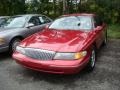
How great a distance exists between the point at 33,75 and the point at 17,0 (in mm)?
13440

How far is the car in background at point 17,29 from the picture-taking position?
23.7ft

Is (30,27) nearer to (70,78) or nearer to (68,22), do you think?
(68,22)

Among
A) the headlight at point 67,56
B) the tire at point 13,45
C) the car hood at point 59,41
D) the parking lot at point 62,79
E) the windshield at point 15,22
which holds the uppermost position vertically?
the windshield at point 15,22

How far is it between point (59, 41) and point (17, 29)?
2654 mm

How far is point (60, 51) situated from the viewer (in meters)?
5.15

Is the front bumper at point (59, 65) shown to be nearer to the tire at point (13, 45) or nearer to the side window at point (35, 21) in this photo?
the tire at point (13, 45)

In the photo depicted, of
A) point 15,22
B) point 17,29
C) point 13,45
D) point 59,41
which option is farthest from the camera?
point 15,22

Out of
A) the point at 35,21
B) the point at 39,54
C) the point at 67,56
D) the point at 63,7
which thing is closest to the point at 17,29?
the point at 35,21

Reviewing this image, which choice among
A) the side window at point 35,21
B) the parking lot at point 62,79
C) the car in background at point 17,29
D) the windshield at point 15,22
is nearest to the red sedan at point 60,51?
the parking lot at point 62,79

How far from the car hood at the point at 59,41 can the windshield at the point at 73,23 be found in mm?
361

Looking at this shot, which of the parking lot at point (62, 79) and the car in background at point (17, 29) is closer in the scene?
the parking lot at point (62, 79)

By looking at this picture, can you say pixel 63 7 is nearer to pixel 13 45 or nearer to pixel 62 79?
pixel 13 45

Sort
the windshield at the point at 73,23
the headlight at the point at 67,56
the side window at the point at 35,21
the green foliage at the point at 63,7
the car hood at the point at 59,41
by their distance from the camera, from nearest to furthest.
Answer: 1. the headlight at the point at 67,56
2. the car hood at the point at 59,41
3. the windshield at the point at 73,23
4. the side window at the point at 35,21
5. the green foliage at the point at 63,7

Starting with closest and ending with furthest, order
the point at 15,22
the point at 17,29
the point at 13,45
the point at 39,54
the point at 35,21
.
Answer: the point at 39,54 → the point at 13,45 → the point at 17,29 → the point at 15,22 → the point at 35,21
